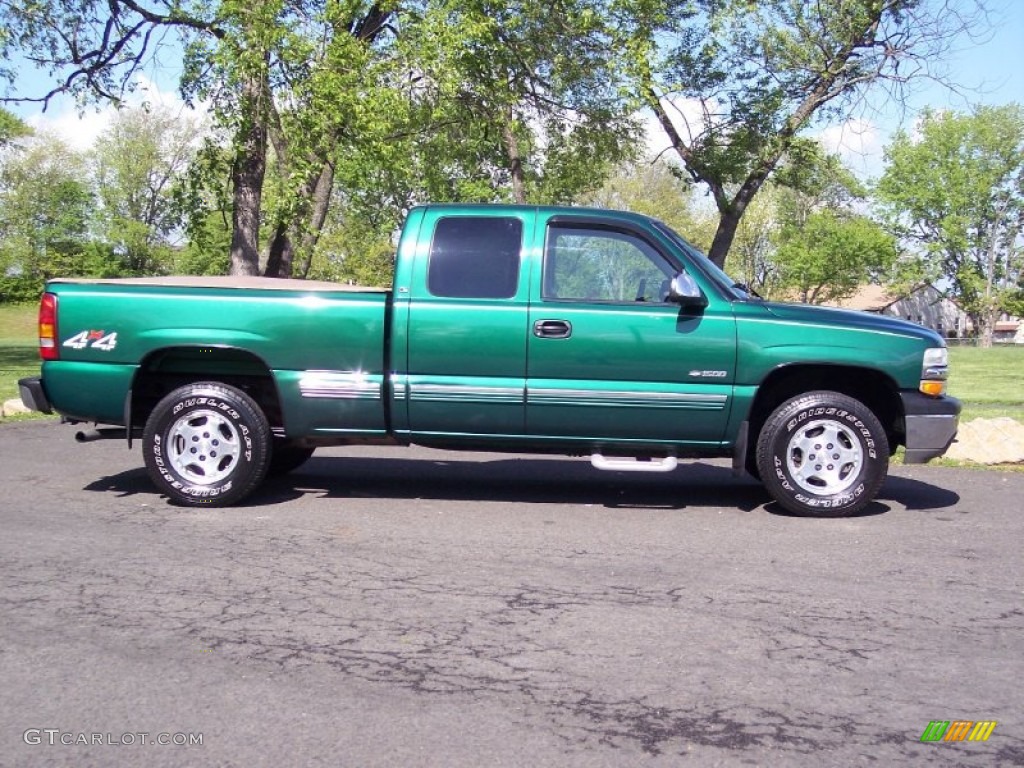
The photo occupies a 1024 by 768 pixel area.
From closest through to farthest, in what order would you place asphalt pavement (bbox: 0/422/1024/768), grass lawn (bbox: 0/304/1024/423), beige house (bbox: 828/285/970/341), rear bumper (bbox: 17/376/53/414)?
1. asphalt pavement (bbox: 0/422/1024/768)
2. rear bumper (bbox: 17/376/53/414)
3. grass lawn (bbox: 0/304/1024/423)
4. beige house (bbox: 828/285/970/341)

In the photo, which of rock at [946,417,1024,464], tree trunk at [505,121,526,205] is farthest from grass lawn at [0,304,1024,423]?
tree trunk at [505,121,526,205]

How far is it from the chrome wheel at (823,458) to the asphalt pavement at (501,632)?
263 mm

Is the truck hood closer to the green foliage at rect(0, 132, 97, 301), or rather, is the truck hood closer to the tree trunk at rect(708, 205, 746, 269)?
the tree trunk at rect(708, 205, 746, 269)

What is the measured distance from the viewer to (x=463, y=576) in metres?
5.14

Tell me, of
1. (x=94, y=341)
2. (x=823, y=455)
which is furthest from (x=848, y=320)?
(x=94, y=341)

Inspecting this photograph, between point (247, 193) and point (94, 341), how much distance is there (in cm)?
1088

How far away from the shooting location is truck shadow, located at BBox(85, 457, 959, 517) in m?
7.30

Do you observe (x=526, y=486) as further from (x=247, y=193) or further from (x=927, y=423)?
(x=247, y=193)

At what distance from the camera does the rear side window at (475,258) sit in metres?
6.73

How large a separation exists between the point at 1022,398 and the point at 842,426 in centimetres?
1198

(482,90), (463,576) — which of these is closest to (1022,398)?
(482,90)

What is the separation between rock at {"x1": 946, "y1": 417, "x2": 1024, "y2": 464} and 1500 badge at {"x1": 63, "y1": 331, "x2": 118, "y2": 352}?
7.08 meters

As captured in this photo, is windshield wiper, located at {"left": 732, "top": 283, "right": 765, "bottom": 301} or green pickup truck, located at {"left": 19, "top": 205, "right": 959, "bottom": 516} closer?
green pickup truck, located at {"left": 19, "top": 205, "right": 959, "bottom": 516}

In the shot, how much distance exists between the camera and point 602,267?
271 inches
